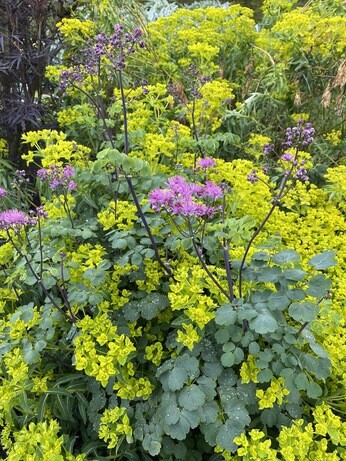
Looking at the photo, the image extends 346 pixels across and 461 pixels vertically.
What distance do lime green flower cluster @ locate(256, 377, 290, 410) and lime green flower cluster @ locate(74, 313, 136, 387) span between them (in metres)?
0.39

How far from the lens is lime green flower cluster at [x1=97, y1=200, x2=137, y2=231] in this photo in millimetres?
1507

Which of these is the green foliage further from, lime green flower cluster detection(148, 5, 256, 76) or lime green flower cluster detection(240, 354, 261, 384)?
lime green flower cluster detection(148, 5, 256, 76)

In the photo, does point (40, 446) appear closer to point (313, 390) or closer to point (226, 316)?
point (226, 316)

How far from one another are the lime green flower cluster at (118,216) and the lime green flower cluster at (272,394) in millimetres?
650

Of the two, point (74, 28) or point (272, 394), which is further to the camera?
point (74, 28)

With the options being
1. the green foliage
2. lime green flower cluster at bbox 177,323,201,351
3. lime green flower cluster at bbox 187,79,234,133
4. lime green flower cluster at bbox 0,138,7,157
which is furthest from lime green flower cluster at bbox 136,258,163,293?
lime green flower cluster at bbox 0,138,7,157

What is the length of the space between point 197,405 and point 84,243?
0.75 meters

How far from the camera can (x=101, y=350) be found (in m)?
1.41

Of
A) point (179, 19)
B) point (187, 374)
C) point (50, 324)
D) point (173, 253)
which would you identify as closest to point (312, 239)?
point (173, 253)

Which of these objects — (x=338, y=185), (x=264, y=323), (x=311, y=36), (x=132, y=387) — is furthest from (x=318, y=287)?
(x=311, y=36)

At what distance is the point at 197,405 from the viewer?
48.1 inches

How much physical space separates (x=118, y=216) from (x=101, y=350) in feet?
1.48

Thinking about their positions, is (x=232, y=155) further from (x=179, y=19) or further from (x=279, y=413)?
(x=279, y=413)

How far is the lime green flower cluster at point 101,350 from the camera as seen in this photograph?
1295 millimetres
